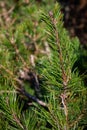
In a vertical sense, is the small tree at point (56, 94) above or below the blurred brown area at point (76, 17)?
below

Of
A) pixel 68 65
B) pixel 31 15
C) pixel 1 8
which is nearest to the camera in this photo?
pixel 68 65

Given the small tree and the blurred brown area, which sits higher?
the blurred brown area

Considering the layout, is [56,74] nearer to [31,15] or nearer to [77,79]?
[77,79]

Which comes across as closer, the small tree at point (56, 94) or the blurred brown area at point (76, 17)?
the small tree at point (56, 94)

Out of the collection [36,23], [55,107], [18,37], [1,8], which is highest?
[1,8]

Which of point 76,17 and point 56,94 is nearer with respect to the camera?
point 56,94

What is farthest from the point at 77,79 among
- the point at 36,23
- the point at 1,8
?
the point at 1,8

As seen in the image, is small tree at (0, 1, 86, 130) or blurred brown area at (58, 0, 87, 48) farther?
blurred brown area at (58, 0, 87, 48)

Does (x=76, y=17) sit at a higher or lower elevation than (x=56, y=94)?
higher
